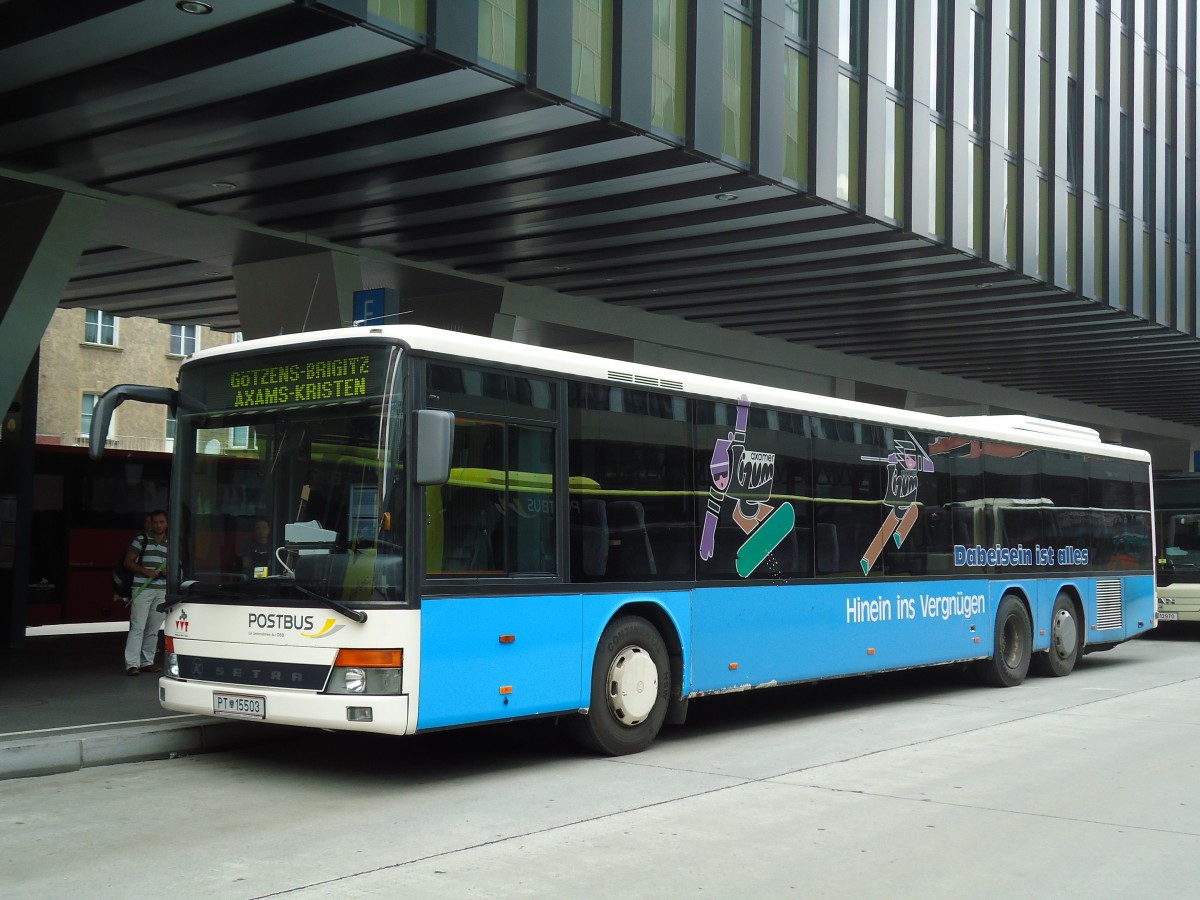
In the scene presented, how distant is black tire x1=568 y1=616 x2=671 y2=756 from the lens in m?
9.35

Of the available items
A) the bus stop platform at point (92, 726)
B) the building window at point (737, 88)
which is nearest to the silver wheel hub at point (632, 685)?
the bus stop platform at point (92, 726)

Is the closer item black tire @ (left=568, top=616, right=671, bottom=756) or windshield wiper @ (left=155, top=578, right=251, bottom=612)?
windshield wiper @ (left=155, top=578, right=251, bottom=612)

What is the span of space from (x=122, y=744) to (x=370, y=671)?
2.43 metres

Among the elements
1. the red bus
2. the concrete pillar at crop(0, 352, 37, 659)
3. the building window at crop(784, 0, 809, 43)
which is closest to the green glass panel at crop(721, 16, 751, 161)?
the building window at crop(784, 0, 809, 43)

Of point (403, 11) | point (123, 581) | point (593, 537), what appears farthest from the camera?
point (123, 581)

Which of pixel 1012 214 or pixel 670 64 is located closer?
pixel 670 64

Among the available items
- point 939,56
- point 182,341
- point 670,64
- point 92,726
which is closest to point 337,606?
point 92,726

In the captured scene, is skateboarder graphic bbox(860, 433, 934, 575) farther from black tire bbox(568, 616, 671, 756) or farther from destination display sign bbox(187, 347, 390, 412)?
destination display sign bbox(187, 347, 390, 412)

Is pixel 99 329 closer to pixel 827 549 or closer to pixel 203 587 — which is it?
pixel 827 549

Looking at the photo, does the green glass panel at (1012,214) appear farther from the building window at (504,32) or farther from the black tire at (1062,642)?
the building window at (504,32)

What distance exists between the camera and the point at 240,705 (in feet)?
27.5

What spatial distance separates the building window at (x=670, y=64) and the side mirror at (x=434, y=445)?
17.3 ft

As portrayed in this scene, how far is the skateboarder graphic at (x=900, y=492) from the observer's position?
12523 mm

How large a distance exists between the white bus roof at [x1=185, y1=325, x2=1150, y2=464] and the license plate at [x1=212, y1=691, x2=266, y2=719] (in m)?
2.27
